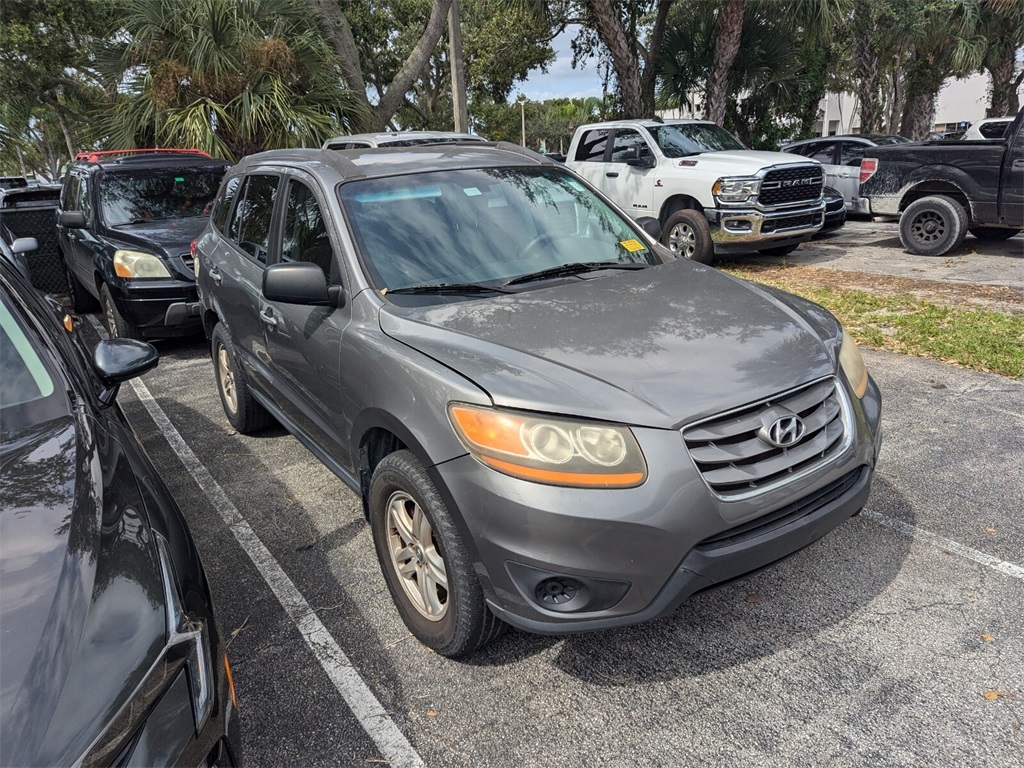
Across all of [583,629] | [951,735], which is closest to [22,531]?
[583,629]

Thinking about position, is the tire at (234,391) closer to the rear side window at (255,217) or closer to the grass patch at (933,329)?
the rear side window at (255,217)

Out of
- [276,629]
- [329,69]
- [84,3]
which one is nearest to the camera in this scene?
[276,629]

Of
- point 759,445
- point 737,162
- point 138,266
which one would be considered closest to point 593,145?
point 737,162

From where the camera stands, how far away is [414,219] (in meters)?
3.22

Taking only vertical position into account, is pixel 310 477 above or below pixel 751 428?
below

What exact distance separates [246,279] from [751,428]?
9.67ft

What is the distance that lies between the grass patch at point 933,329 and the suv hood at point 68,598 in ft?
18.5

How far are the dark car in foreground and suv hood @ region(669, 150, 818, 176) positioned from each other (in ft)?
27.6

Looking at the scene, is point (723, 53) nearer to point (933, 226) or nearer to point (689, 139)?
point (689, 139)

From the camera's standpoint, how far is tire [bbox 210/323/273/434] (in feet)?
15.0

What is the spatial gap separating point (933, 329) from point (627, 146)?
550 centimetres

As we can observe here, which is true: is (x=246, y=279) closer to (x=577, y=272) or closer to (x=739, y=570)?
(x=577, y=272)

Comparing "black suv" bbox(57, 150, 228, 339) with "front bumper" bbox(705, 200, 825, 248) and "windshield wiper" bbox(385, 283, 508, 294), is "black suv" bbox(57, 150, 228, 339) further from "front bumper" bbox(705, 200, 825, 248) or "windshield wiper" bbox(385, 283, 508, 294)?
"front bumper" bbox(705, 200, 825, 248)

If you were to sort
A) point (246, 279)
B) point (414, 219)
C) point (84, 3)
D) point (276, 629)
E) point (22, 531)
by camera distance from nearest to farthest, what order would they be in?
1. point (22, 531)
2. point (276, 629)
3. point (414, 219)
4. point (246, 279)
5. point (84, 3)
